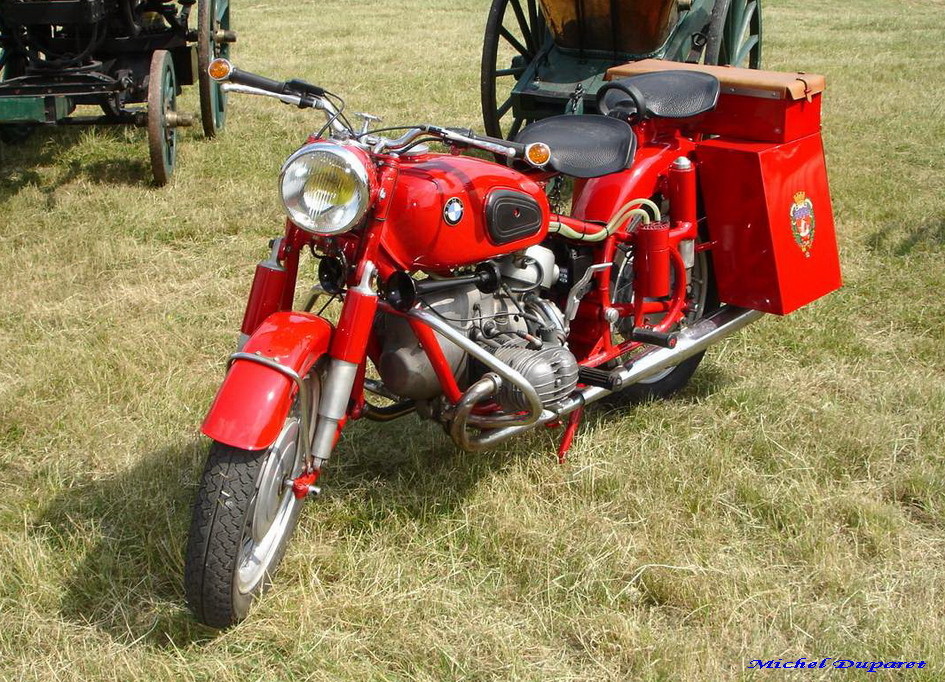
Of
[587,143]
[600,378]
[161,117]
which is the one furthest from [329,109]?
[161,117]

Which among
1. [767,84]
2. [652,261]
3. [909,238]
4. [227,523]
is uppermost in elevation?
[767,84]

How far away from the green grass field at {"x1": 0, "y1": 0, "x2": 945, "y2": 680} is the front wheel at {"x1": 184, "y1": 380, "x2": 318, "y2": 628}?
149 mm

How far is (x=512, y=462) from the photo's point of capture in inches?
128

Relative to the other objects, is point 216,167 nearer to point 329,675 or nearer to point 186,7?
point 186,7

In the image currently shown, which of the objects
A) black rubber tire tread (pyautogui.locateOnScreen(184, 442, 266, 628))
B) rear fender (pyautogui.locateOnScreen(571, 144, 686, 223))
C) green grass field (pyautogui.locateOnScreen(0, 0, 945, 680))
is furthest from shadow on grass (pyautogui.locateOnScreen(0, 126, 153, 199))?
black rubber tire tread (pyautogui.locateOnScreen(184, 442, 266, 628))

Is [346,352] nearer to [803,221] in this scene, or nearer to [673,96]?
[673,96]

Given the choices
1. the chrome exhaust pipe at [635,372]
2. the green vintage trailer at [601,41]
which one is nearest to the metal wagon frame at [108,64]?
the green vintage trailer at [601,41]

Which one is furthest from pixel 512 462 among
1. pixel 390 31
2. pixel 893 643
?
pixel 390 31

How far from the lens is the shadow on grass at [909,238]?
16.8ft

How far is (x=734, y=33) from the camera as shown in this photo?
6180mm

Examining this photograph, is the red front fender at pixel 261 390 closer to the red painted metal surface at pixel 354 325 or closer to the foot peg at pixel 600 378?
the red painted metal surface at pixel 354 325

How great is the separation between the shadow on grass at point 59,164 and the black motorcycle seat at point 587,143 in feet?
12.2

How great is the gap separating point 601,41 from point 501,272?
3395mm

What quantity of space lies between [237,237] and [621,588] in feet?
10.9
